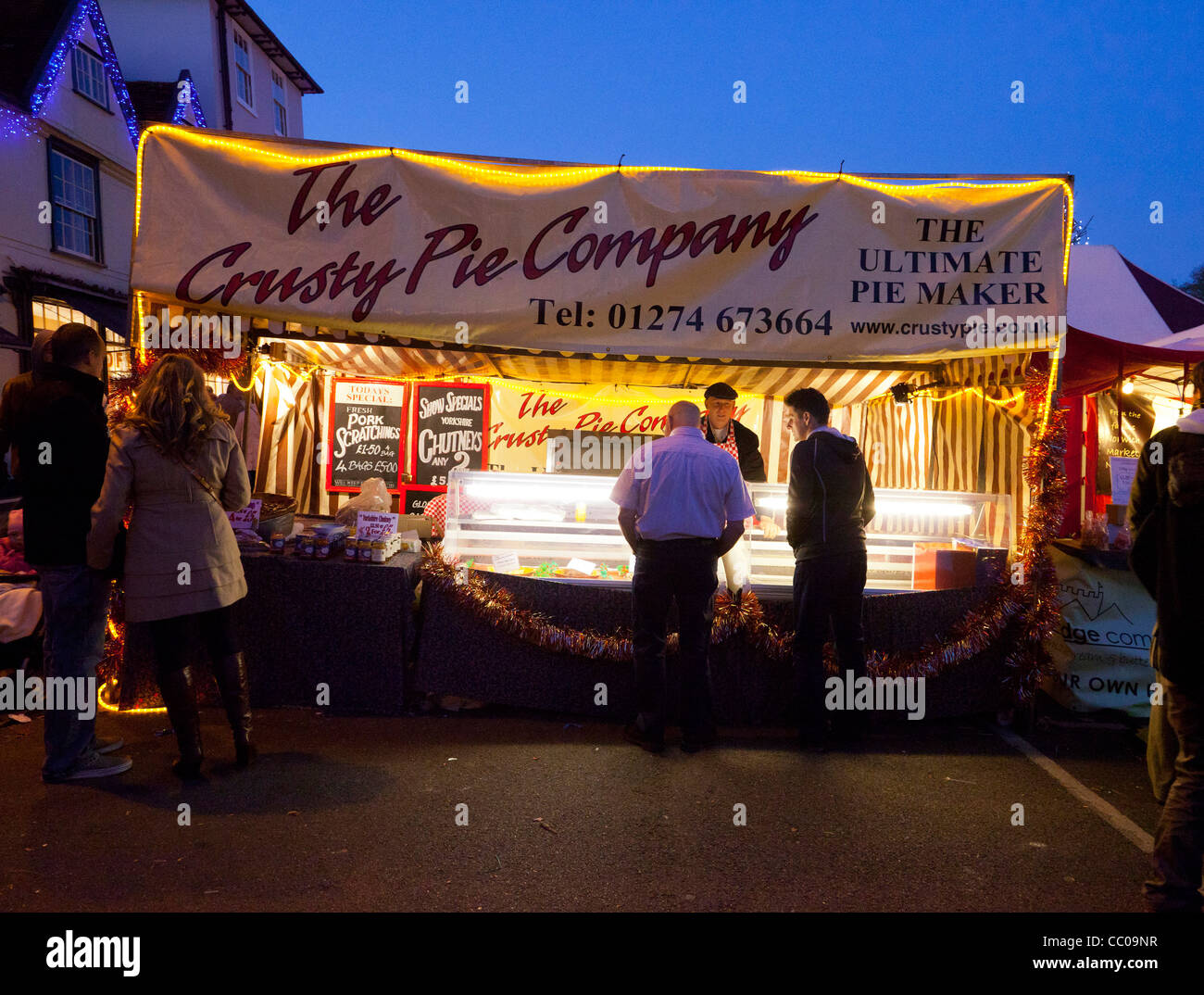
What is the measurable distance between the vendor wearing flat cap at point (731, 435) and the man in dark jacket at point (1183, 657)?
8.55ft

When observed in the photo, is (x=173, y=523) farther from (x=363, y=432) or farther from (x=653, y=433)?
(x=653, y=433)

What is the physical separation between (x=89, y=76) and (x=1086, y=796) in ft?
68.3

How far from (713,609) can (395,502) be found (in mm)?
5267

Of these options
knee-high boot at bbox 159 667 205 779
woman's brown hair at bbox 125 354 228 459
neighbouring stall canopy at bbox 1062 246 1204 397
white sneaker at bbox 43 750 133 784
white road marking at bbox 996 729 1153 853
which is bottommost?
white road marking at bbox 996 729 1153 853

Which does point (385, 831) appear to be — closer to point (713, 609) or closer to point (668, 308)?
point (713, 609)

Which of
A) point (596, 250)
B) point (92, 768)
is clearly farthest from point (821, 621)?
point (92, 768)

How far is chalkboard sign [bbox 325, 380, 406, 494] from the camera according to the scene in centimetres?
894

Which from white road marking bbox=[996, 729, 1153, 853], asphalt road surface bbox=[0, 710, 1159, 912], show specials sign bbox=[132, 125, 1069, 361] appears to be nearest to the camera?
asphalt road surface bbox=[0, 710, 1159, 912]

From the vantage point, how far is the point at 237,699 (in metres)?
4.21

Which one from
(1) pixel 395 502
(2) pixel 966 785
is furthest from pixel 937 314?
(1) pixel 395 502

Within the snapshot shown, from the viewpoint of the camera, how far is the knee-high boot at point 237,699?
418cm

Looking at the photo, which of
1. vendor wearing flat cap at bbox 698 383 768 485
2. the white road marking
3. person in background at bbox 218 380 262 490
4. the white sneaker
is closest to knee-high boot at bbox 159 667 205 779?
the white sneaker

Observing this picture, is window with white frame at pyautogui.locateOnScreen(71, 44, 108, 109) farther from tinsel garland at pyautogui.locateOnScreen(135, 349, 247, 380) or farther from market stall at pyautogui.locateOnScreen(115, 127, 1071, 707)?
tinsel garland at pyautogui.locateOnScreen(135, 349, 247, 380)

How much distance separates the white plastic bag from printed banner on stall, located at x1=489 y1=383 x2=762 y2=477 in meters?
2.44
